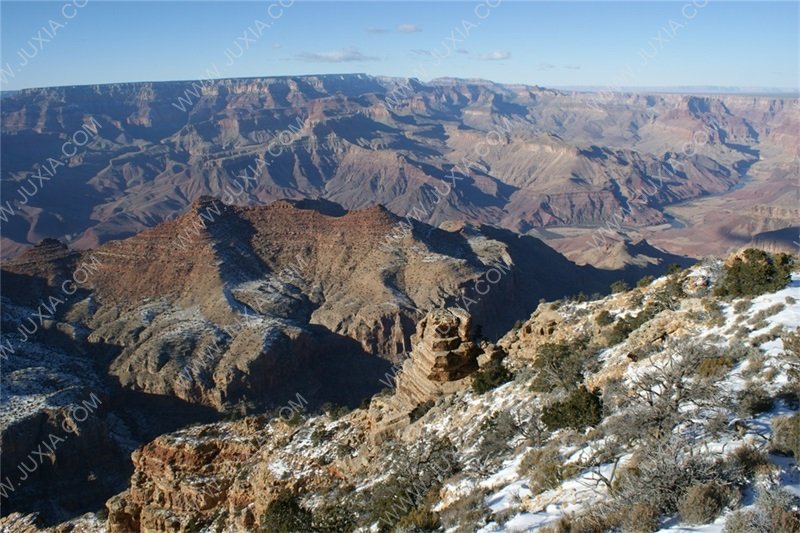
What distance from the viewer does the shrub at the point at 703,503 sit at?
975cm

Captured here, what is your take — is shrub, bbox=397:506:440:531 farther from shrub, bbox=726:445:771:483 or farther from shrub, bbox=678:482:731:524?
shrub, bbox=726:445:771:483

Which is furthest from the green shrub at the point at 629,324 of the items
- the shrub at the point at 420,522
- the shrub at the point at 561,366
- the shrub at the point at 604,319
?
the shrub at the point at 420,522

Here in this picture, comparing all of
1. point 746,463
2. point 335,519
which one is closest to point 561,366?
point 335,519

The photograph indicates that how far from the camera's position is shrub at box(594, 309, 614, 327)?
26422 millimetres

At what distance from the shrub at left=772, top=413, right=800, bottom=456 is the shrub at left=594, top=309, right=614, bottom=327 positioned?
1442cm

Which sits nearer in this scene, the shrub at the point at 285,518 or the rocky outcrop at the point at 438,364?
the shrub at the point at 285,518

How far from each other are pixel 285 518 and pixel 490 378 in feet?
34.0

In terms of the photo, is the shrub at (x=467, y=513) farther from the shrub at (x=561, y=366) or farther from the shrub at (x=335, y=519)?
the shrub at (x=561, y=366)

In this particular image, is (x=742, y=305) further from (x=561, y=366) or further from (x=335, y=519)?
(x=335, y=519)

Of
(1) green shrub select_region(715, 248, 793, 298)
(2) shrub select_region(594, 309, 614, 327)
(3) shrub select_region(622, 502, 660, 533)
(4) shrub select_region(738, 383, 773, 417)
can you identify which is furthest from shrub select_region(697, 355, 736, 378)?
(2) shrub select_region(594, 309, 614, 327)

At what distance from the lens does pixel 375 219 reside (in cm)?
8694

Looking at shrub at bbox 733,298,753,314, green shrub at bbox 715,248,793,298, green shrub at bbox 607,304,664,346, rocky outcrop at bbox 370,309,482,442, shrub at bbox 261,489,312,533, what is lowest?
shrub at bbox 261,489,312,533

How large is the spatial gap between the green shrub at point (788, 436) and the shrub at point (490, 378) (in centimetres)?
1339

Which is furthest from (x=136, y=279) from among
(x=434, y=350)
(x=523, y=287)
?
(x=434, y=350)
